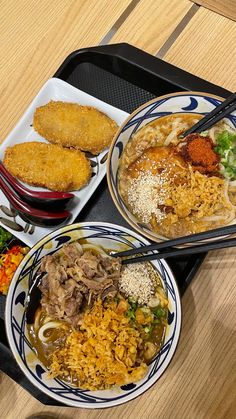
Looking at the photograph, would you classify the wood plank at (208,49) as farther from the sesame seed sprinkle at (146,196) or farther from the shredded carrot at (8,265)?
the shredded carrot at (8,265)

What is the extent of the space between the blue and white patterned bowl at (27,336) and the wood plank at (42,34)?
0.71 meters

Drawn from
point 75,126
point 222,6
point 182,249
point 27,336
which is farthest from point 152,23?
point 27,336

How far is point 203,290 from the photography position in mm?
1869

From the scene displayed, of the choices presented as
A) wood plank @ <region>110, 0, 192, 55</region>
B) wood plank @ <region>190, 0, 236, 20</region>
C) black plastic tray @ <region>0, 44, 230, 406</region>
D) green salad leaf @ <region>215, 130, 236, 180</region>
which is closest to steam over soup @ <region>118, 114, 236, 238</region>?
→ green salad leaf @ <region>215, 130, 236, 180</region>

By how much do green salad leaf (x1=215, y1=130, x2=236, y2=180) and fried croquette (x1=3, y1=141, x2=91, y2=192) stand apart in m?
0.50

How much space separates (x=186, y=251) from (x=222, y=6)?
45.2 inches

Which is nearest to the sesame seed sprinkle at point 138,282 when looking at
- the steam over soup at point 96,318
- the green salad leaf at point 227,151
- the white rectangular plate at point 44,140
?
the steam over soup at point 96,318

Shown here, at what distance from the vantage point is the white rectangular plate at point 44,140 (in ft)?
6.10

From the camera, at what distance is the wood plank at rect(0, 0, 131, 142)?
→ 209 cm

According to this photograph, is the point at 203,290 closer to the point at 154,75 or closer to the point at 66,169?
the point at 66,169

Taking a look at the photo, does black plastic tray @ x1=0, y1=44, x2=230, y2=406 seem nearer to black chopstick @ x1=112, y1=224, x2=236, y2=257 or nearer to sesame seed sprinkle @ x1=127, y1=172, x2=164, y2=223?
sesame seed sprinkle @ x1=127, y1=172, x2=164, y2=223

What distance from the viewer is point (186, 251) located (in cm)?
150

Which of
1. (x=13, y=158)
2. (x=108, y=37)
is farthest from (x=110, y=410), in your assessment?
(x=108, y=37)

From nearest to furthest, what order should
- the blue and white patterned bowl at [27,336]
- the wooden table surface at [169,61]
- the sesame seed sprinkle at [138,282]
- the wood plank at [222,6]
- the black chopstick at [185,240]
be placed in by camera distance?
1. the black chopstick at [185,240]
2. the blue and white patterned bowl at [27,336]
3. the sesame seed sprinkle at [138,282]
4. the wooden table surface at [169,61]
5. the wood plank at [222,6]
